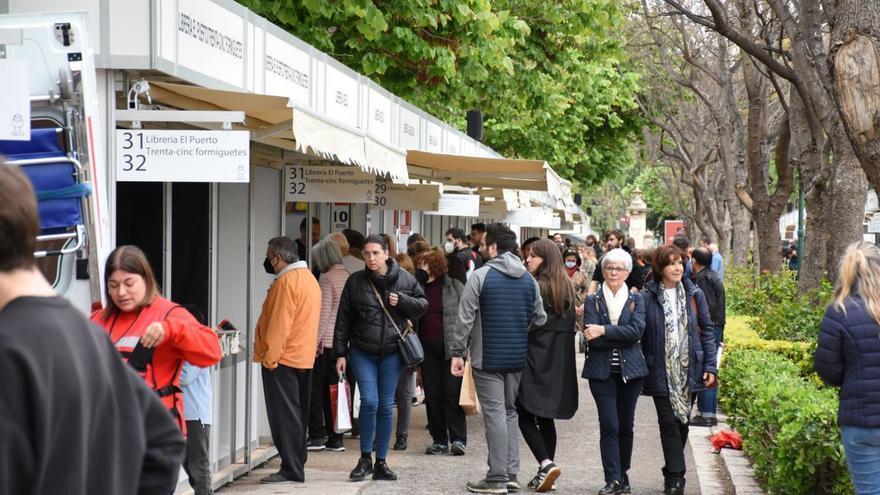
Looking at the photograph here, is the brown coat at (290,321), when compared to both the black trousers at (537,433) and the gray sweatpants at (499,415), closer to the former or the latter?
the gray sweatpants at (499,415)

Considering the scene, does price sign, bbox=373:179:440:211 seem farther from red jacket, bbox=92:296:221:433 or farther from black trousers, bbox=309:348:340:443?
red jacket, bbox=92:296:221:433

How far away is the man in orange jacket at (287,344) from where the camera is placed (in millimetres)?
9500

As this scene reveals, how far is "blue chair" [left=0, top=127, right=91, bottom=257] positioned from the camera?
5246mm

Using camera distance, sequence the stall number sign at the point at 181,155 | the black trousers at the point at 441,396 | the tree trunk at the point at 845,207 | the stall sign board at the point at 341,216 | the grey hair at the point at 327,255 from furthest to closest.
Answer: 1. the stall sign board at the point at 341,216
2. the tree trunk at the point at 845,207
3. the black trousers at the point at 441,396
4. the grey hair at the point at 327,255
5. the stall number sign at the point at 181,155

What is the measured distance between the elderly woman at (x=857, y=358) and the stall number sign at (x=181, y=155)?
9.89 feet

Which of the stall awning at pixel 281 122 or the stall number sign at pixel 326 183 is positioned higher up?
the stall awning at pixel 281 122

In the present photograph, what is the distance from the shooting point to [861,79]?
29.9 ft

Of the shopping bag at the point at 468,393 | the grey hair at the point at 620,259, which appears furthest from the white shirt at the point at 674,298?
the shopping bag at the point at 468,393

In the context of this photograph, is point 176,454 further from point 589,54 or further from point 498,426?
point 589,54

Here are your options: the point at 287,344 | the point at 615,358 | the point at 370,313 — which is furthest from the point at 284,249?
A: the point at 615,358

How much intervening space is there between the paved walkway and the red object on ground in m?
0.18

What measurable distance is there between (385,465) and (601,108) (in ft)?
101

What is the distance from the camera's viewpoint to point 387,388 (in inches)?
394

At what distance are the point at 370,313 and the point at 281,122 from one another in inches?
73.5
